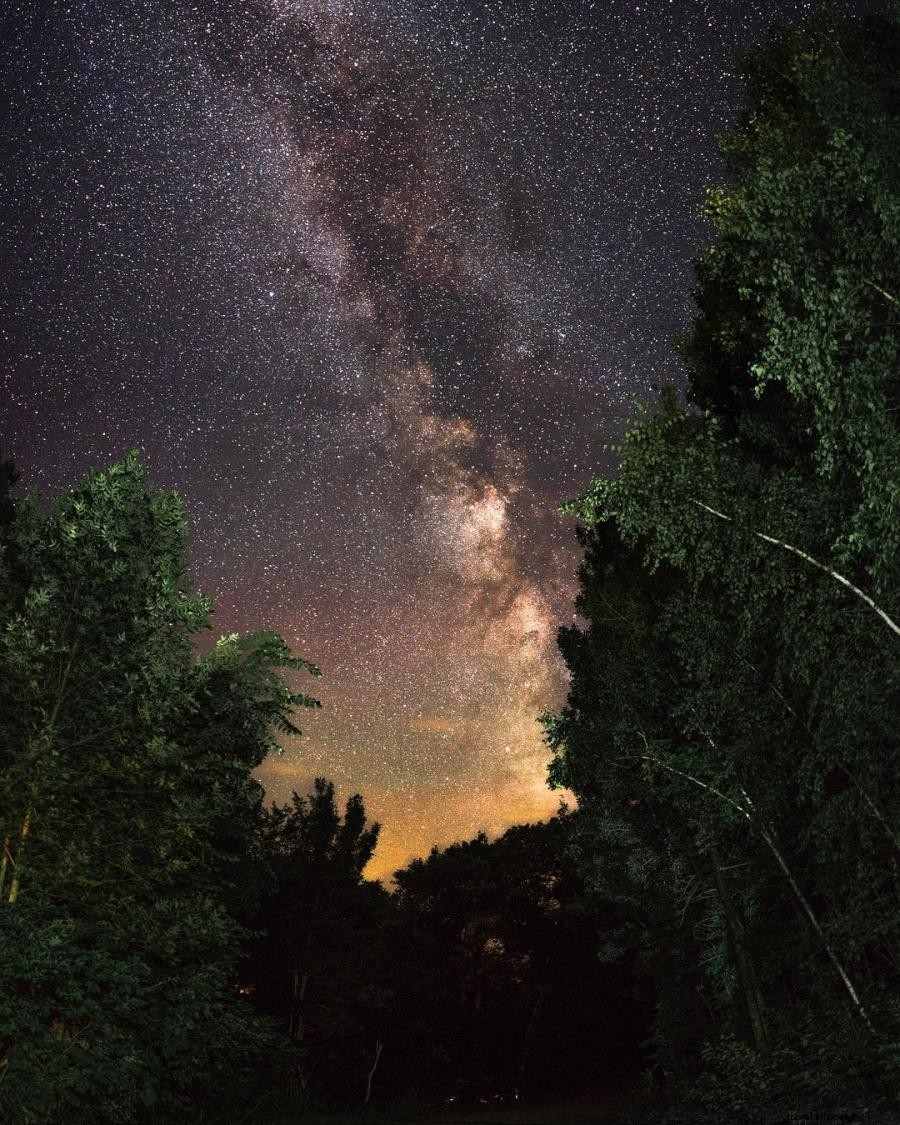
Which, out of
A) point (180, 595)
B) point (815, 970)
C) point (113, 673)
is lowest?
point (815, 970)

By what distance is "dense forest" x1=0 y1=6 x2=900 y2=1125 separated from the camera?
12375 millimetres

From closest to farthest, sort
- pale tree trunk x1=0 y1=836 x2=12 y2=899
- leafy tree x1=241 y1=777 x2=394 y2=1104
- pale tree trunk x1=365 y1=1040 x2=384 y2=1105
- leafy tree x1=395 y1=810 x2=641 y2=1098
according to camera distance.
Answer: pale tree trunk x1=0 y1=836 x2=12 y2=899 → leafy tree x1=241 y1=777 x2=394 y2=1104 → pale tree trunk x1=365 y1=1040 x2=384 y2=1105 → leafy tree x1=395 y1=810 x2=641 y2=1098

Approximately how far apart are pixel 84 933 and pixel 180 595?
18.6 feet

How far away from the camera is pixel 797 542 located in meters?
13.3

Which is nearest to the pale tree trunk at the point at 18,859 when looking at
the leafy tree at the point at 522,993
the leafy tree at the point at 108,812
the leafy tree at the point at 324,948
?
the leafy tree at the point at 108,812

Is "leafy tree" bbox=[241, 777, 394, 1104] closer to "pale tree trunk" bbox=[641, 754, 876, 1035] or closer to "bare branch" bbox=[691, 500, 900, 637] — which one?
"pale tree trunk" bbox=[641, 754, 876, 1035]

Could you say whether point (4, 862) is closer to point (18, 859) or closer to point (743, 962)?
point (18, 859)

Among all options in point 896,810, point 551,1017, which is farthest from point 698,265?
point 551,1017

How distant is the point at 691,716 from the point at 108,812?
397 inches

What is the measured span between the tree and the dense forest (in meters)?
0.05

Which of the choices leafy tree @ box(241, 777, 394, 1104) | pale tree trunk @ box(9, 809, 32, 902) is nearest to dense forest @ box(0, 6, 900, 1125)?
pale tree trunk @ box(9, 809, 32, 902)

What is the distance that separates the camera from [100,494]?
56.6 feet

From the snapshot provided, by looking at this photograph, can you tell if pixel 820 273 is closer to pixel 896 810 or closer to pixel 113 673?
pixel 896 810

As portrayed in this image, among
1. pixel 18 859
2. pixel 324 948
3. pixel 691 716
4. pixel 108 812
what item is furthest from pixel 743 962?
pixel 324 948
